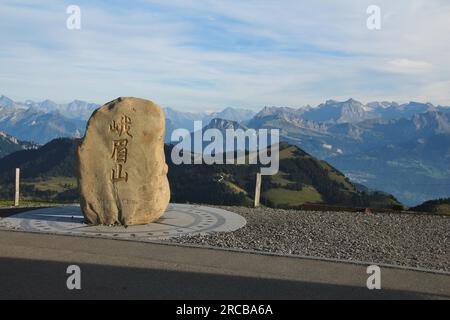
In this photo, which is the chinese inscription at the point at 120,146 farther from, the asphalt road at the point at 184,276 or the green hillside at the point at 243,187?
the green hillside at the point at 243,187

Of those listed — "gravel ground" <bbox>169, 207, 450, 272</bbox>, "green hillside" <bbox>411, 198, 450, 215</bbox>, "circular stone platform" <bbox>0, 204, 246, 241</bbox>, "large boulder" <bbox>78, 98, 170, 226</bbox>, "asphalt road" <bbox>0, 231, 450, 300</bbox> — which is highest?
"large boulder" <bbox>78, 98, 170, 226</bbox>

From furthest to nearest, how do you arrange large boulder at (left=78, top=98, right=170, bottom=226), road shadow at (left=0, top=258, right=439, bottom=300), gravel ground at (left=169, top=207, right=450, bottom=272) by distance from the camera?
large boulder at (left=78, top=98, right=170, bottom=226)
gravel ground at (left=169, top=207, right=450, bottom=272)
road shadow at (left=0, top=258, right=439, bottom=300)

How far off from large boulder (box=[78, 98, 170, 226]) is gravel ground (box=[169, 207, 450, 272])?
390cm

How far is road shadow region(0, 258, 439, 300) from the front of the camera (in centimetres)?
1034

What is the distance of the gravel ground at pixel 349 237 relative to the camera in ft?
51.1

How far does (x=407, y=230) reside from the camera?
20.7 metres

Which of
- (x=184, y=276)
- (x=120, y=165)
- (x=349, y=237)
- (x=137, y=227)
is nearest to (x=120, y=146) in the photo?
(x=120, y=165)

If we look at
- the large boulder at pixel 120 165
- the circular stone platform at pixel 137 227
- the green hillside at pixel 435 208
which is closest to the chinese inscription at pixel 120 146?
the large boulder at pixel 120 165

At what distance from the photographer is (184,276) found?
11.9m

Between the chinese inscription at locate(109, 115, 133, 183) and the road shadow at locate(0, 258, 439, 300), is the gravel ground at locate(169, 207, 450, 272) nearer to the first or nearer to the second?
the road shadow at locate(0, 258, 439, 300)

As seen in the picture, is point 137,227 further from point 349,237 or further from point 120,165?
point 349,237

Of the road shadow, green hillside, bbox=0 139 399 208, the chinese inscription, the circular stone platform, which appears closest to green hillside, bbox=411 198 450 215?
the circular stone platform
